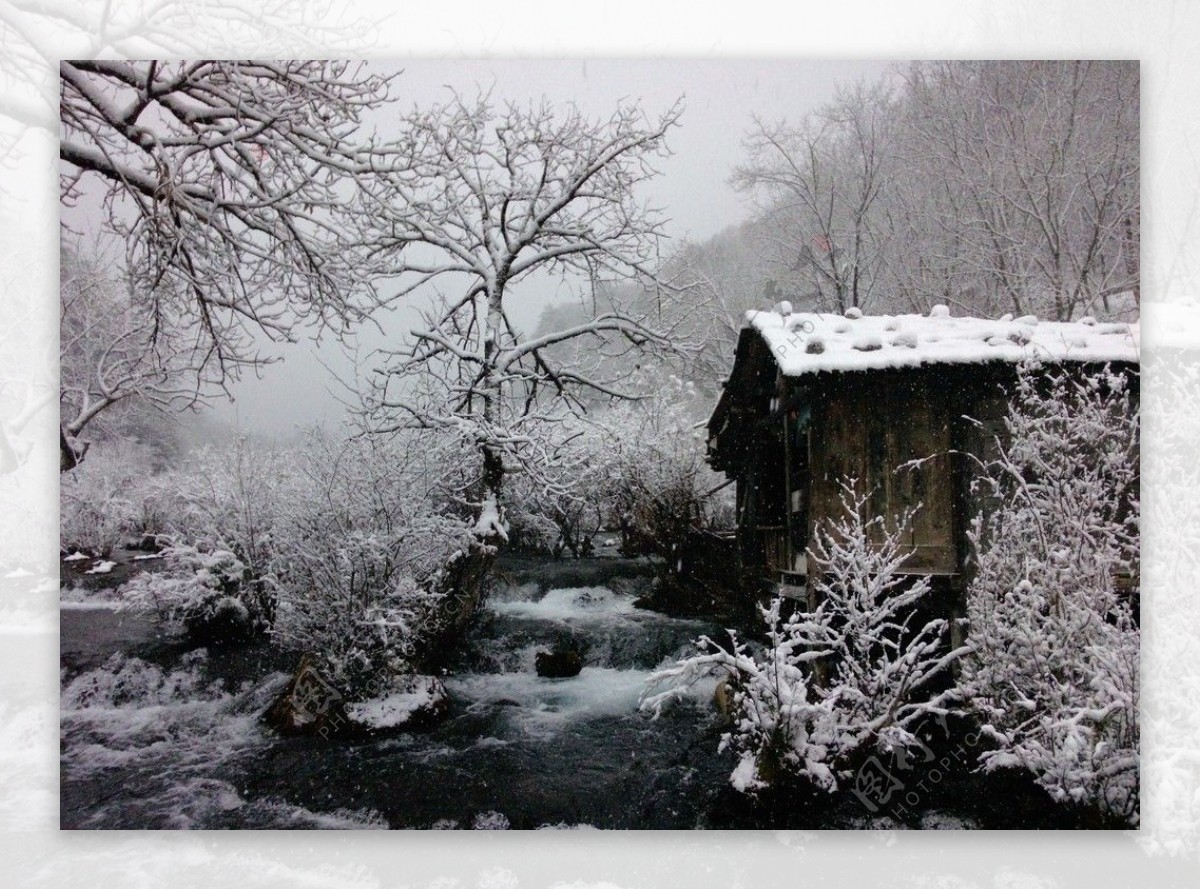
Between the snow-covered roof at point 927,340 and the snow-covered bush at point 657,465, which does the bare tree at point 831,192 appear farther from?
the snow-covered bush at point 657,465

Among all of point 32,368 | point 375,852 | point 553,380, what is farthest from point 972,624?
point 32,368

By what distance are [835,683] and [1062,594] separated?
119cm

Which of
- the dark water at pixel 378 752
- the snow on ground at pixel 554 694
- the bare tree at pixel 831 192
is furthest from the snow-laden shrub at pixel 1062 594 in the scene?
the snow on ground at pixel 554 694

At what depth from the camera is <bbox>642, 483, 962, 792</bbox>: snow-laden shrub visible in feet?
11.2

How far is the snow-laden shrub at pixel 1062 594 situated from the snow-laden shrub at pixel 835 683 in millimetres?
301

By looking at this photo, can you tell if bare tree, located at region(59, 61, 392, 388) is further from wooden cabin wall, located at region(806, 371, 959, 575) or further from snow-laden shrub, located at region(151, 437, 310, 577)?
wooden cabin wall, located at region(806, 371, 959, 575)

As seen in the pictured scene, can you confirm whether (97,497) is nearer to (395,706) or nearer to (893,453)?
(395,706)

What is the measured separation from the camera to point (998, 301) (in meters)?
3.75

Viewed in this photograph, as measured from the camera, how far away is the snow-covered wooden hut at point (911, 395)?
3.61 meters

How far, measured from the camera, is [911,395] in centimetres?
377

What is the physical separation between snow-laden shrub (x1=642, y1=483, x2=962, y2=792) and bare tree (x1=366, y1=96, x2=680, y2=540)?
1.44 m

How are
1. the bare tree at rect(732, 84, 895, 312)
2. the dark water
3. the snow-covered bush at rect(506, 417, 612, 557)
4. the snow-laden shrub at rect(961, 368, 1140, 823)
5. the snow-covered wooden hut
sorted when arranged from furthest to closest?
the snow-covered bush at rect(506, 417, 612, 557)
the bare tree at rect(732, 84, 895, 312)
the snow-covered wooden hut
the dark water
the snow-laden shrub at rect(961, 368, 1140, 823)

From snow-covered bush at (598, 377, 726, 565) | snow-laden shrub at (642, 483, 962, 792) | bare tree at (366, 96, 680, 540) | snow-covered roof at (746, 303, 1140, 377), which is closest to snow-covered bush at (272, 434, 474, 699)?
bare tree at (366, 96, 680, 540)

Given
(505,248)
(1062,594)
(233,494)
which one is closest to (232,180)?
(505,248)
